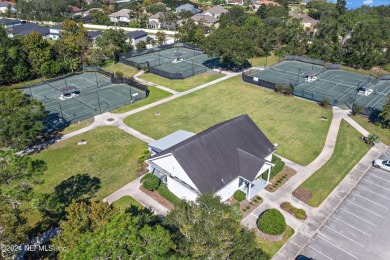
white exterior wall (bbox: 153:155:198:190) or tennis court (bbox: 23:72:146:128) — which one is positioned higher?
white exterior wall (bbox: 153:155:198:190)

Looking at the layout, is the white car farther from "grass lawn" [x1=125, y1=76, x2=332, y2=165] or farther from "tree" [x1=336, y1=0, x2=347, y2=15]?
"tree" [x1=336, y1=0, x2=347, y2=15]

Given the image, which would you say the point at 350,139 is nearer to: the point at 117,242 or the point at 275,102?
the point at 275,102

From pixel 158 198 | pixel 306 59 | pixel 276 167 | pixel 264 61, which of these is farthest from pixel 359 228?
pixel 264 61

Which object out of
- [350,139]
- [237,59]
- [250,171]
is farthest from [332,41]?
[250,171]

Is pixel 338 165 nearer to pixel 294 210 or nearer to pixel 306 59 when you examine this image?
pixel 294 210

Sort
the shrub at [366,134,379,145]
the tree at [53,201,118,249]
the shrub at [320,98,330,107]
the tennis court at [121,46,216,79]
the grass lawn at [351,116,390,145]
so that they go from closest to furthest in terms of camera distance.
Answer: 1. the tree at [53,201,118,249]
2. the shrub at [366,134,379,145]
3. the grass lawn at [351,116,390,145]
4. the shrub at [320,98,330,107]
5. the tennis court at [121,46,216,79]

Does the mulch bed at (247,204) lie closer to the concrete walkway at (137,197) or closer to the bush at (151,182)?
the concrete walkway at (137,197)

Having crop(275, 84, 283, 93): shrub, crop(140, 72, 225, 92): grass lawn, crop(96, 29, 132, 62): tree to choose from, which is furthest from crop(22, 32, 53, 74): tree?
crop(275, 84, 283, 93): shrub
